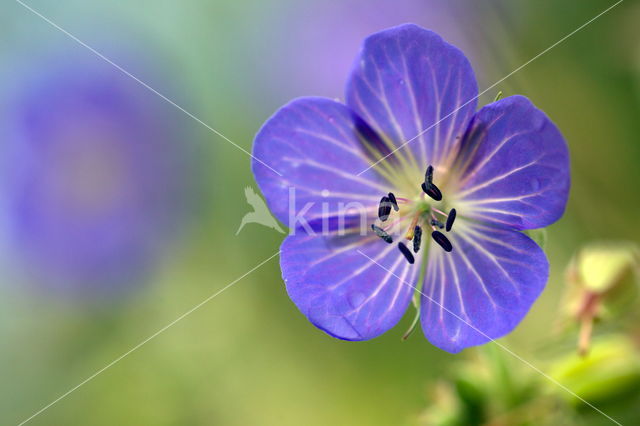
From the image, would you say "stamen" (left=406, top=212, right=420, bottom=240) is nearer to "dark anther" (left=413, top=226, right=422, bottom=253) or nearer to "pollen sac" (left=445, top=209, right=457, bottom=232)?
"dark anther" (left=413, top=226, right=422, bottom=253)

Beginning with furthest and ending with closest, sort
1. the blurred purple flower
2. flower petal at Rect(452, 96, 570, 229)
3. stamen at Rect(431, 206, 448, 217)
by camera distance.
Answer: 1. the blurred purple flower
2. stamen at Rect(431, 206, 448, 217)
3. flower petal at Rect(452, 96, 570, 229)

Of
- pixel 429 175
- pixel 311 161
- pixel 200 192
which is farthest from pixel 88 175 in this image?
pixel 429 175

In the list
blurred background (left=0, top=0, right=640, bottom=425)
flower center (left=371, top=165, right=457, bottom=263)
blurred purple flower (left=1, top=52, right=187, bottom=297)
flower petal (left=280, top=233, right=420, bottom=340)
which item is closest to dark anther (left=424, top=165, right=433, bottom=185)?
flower center (left=371, top=165, right=457, bottom=263)

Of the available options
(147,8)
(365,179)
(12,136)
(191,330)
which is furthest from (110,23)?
(365,179)

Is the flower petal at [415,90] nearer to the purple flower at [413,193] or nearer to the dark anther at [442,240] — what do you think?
the purple flower at [413,193]

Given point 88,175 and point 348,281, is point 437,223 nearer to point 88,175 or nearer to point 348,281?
point 348,281

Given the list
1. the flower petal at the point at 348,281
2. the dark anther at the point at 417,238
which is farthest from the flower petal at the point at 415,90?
the flower petal at the point at 348,281
